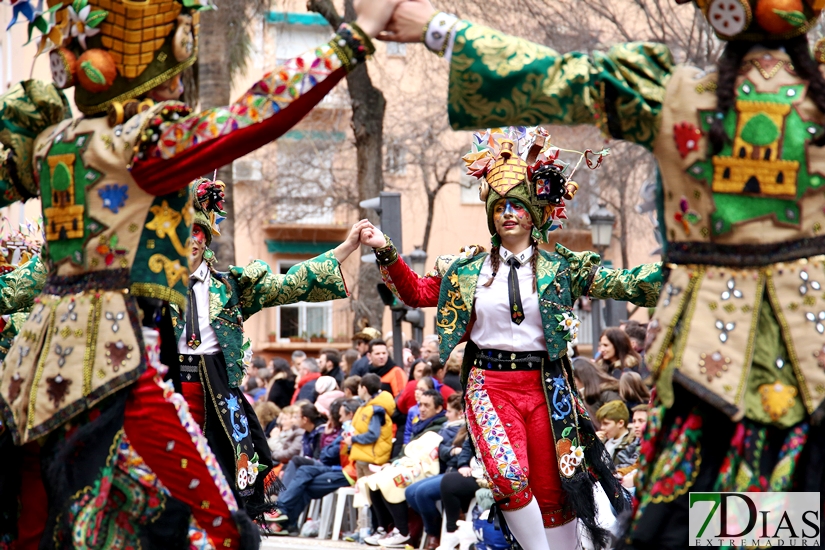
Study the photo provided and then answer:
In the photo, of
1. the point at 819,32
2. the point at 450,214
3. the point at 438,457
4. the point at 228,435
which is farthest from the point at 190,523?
the point at 450,214

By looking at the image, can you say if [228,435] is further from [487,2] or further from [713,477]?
[487,2]

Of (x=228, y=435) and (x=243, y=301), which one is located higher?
(x=243, y=301)

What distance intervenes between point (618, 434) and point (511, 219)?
224 cm

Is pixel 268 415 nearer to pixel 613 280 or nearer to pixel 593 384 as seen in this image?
pixel 593 384

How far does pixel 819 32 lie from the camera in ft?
50.1

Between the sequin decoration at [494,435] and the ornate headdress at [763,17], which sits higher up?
the ornate headdress at [763,17]

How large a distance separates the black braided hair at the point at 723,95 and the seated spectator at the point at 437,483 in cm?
529

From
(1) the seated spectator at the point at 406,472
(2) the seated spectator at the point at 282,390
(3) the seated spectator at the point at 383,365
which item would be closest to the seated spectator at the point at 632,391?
(1) the seated spectator at the point at 406,472

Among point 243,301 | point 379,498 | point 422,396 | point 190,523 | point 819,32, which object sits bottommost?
point 379,498

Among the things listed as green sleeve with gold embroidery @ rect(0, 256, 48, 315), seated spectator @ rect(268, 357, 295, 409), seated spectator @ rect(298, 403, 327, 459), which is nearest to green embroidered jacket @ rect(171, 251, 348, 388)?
green sleeve with gold embroidery @ rect(0, 256, 48, 315)

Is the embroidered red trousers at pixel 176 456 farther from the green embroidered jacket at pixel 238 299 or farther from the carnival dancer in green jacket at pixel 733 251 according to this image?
the green embroidered jacket at pixel 238 299

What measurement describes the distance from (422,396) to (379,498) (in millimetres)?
901

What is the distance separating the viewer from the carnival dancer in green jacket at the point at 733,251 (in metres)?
3.47

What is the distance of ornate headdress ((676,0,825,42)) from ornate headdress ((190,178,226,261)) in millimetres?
3261
